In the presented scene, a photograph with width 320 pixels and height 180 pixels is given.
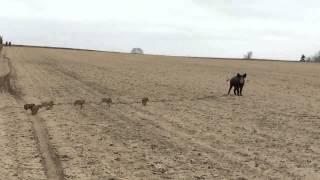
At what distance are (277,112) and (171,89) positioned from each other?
8851mm

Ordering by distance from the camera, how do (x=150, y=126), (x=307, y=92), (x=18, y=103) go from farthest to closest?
(x=307, y=92)
(x=18, y=103)
(x=150, y=126)

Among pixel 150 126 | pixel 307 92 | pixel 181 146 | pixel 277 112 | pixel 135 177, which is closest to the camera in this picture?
pixel 135 177

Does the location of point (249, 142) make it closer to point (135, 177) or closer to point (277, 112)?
point (135, 177)

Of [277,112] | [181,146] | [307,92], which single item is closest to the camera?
[181,146]

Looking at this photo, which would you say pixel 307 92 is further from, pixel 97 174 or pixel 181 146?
pixel 97 174

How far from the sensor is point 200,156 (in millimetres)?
11656

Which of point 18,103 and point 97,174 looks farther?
point 18,103

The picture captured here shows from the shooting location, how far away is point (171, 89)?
26594mm

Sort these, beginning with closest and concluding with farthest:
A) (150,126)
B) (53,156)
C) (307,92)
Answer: (53,156)
(150,126)
(307,92)

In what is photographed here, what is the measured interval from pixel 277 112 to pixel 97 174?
9.41 m

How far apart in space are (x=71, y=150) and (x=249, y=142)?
3.92m

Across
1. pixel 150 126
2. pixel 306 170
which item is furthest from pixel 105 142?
pixel 306 170

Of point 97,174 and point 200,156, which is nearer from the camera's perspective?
point 97,174

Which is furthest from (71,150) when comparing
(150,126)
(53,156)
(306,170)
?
(306,170)
